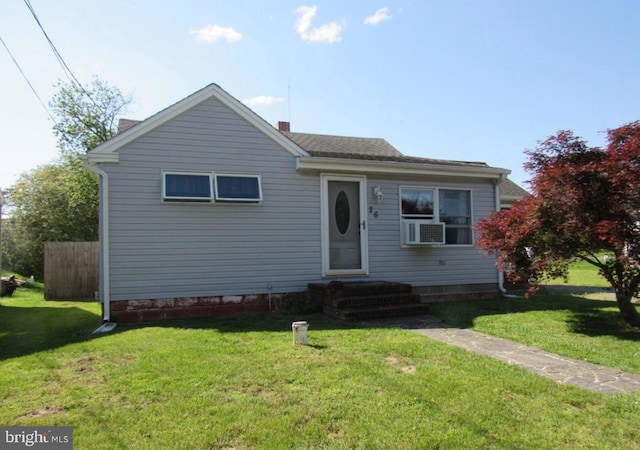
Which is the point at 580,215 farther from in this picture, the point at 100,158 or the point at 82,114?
the point at 82,114

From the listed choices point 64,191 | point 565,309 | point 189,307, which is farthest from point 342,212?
point 64,191

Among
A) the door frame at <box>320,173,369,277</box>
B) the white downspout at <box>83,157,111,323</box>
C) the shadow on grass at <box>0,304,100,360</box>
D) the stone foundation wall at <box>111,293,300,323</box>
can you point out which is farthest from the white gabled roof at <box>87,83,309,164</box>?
the shadow on grass at <box>0,304,100,360</box>

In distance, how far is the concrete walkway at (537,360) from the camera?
13.2ft

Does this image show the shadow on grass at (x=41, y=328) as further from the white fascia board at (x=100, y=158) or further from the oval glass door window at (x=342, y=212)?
the oval glass door window at (x=342, y=212)

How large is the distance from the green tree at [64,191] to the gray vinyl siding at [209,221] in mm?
15130

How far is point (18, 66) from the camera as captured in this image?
9109mm

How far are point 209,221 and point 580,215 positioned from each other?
6.20m

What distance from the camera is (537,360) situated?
4867mm

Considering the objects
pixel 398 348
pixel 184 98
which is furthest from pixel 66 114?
pixel 398 348

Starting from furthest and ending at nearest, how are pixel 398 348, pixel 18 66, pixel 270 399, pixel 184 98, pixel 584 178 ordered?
1. pixel 18 66
2. pixel 184 98
3. pixel 584 178
4. pixel 398 348
5. pixel 270 399

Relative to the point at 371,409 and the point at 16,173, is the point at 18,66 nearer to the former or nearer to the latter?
the point at 371,409

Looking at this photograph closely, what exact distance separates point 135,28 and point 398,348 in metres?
7.94

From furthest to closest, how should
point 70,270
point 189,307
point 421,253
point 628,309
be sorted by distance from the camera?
1. point 70,270
2. point 421,253
3. point 189,307
4. point 628,309

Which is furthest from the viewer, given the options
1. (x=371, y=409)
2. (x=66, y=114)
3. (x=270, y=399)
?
(x=66, y=114)
